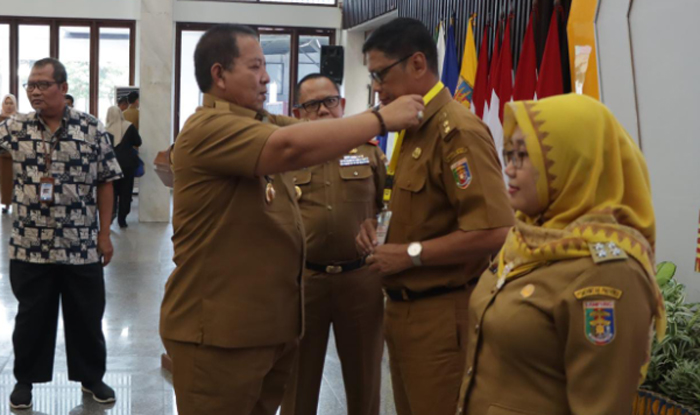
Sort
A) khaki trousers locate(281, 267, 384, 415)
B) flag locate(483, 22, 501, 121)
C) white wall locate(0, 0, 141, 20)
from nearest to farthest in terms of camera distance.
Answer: khaki trousers locate(281, 267, 384, 415)
flag locate(483, 22, 501, 121)
white wall locate(0, 0, 141, 20)

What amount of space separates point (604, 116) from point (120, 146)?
934cm

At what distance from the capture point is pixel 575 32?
495 centimetres

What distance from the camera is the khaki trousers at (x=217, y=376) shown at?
7.13 feet

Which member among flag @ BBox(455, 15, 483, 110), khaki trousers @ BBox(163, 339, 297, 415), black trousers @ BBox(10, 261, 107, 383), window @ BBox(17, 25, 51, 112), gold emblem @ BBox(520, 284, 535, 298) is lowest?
black trousers @ BBox(10, 261, 107, 383)

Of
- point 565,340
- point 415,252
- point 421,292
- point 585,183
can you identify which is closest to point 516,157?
point 585,183

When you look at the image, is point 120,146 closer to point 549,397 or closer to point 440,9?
point 440,9

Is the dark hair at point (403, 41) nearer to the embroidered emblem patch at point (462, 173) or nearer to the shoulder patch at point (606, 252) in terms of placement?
the embroidered emblem patch at point (462, 173)

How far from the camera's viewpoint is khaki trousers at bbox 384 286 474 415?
2.26 meters

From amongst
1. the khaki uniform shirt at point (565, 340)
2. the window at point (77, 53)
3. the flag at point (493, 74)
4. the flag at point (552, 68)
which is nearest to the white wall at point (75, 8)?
the window at point (77, 53)

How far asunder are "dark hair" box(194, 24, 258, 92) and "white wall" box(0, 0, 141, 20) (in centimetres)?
1292

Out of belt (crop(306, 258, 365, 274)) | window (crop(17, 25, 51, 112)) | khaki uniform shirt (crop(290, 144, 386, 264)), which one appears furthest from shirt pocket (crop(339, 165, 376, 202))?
window (crop(17, 25, 51, 112))

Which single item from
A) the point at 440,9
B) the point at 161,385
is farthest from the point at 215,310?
the point at 440,9

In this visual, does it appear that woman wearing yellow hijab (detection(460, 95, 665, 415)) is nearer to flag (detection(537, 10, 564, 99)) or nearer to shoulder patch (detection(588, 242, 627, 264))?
shoulder patch (detection(588, 242, 627, 264))

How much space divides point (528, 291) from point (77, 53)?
14517 millimetres
